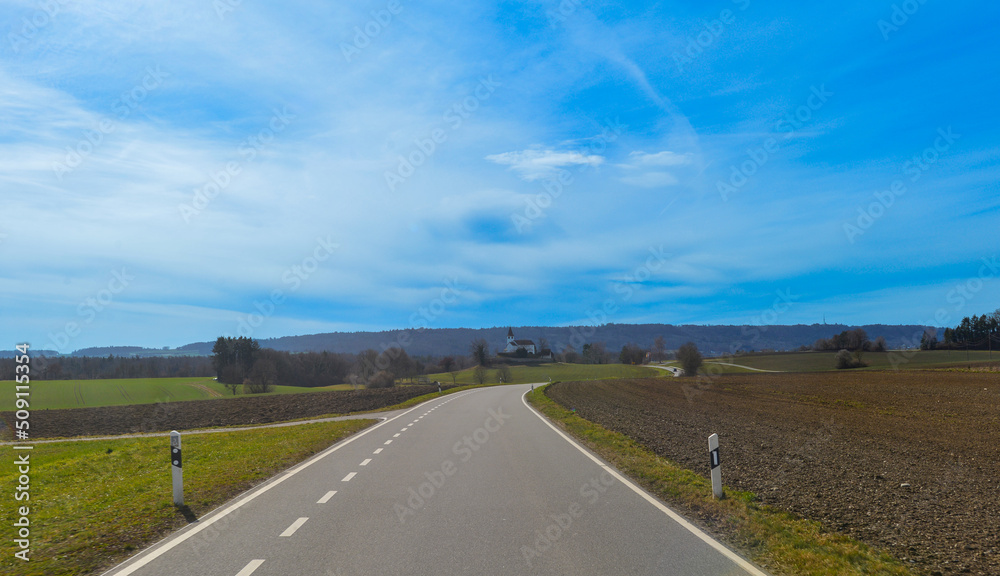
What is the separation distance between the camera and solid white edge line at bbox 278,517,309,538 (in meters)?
7.05

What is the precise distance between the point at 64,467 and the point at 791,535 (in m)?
16.4

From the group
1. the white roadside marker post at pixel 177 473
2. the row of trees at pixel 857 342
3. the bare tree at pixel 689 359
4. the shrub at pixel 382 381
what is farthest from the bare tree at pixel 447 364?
the white roadside marker post at pixel 177 473

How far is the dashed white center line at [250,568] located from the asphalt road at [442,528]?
1 cm

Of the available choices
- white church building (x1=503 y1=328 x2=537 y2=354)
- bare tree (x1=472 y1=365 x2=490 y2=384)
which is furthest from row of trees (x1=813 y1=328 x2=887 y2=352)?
white church building (x1=503 y1=328 x2=537 y2=354)

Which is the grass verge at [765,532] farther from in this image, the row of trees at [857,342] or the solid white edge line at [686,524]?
the row of trees at [857,342]

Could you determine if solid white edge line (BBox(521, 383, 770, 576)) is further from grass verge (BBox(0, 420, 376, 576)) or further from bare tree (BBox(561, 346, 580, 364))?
bare tree (BBox(561, 346, 580, 364))

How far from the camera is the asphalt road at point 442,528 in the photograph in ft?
19.4

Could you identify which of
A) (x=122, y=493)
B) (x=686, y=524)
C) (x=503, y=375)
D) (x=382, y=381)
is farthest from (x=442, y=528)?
(x=503, y=375)

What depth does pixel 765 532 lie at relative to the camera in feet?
23.2

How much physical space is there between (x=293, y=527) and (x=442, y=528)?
1.74 metres

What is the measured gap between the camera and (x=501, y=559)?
6090 millimetres

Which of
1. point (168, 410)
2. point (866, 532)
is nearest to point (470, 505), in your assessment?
point (866, 532)

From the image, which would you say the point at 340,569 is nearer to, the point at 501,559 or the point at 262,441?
the point at 501,559

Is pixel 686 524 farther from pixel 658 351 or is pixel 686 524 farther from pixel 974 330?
pixel 658 351
